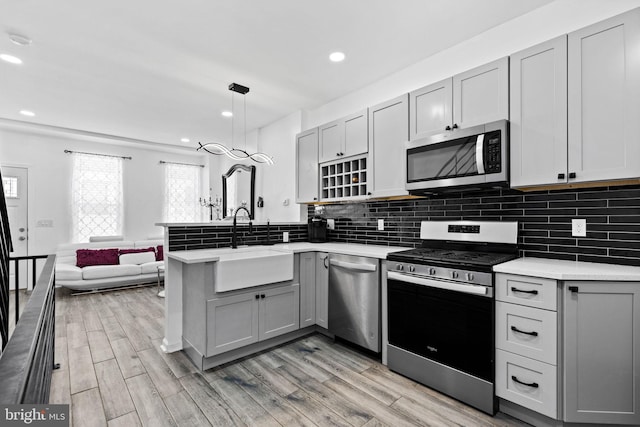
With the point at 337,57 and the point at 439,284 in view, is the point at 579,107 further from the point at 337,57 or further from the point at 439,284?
the point at 337,57

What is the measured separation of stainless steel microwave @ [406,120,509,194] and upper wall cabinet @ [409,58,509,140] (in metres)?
0.11

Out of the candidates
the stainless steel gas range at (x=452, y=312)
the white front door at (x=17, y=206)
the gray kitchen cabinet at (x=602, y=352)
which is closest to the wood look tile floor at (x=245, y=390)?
the stainless steel gas range at (x=452, y=312)

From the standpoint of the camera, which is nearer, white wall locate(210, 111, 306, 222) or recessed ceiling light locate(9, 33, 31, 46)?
recessed ceiling light locate(9, 33, 31, 46)

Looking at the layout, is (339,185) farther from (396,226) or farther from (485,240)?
(485,240)

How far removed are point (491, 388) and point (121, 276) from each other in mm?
5413

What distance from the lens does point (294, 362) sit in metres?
2.60

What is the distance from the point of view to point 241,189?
18.6 feet

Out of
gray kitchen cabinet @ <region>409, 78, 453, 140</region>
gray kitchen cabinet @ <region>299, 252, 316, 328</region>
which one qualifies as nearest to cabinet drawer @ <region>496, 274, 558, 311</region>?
gray kitchen cabinet @ <region>409, 78, 453, 140</region>

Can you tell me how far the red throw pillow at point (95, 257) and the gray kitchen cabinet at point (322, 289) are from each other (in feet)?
13.8

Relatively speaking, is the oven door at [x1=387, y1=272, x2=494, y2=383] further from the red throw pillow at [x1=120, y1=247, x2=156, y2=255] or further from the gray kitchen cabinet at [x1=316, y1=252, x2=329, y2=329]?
the red throw pillow at [x1=120, y1=247, x2=156, y2=255]

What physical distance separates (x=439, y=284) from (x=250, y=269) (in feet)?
4.87

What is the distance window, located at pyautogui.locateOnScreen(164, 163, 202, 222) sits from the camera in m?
6.73

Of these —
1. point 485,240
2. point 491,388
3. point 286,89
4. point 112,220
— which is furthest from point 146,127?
point 491,388

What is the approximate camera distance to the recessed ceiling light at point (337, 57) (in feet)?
9.54
